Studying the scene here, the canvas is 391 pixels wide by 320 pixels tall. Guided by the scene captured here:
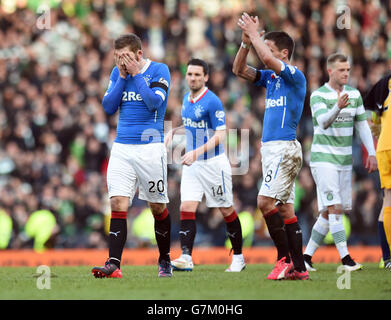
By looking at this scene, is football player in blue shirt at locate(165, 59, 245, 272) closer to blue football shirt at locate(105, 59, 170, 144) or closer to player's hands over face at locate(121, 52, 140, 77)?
blue football shirt at locate(105, 59, 170, 144)

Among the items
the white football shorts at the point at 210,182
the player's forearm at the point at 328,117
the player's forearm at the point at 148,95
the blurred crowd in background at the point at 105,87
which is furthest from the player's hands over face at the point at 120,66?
the blurred crowd in background at the point at 105,87

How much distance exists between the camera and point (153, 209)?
7633mm

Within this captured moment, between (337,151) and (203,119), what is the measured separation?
1.71 metres

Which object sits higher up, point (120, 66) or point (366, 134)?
point (120, 66)

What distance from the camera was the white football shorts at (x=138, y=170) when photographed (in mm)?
7305

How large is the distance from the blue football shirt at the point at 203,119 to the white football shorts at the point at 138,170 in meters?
1.71

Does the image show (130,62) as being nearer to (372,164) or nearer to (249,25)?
(249,25)

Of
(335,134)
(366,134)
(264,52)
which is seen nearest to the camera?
(264,52)

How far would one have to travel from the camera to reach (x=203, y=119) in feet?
30.1

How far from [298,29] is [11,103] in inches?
274

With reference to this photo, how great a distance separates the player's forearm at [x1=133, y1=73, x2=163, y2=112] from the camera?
7168 millimetres

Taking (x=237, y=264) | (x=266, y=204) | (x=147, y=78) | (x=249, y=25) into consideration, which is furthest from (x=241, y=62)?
(x=237, y=264)

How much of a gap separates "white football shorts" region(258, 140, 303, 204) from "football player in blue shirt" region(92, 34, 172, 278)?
1097 mm
